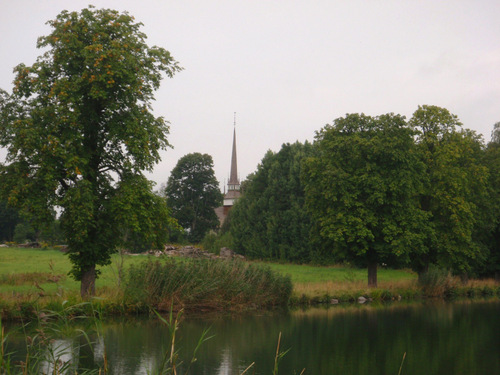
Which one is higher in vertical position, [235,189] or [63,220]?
[235,189]

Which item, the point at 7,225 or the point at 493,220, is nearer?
the point at 493,220

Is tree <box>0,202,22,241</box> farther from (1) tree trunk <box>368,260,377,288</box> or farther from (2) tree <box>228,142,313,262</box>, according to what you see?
(1) tree trunk <box>368,260,377,288</box>

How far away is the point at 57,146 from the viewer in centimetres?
2098

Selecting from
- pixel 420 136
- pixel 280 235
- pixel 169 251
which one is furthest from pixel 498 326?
pixel 169 251

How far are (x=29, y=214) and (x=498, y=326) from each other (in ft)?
65.3

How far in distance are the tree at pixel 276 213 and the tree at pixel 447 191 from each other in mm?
17380

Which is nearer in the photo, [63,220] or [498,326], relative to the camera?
[63,220]

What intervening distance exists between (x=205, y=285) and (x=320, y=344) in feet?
27.6

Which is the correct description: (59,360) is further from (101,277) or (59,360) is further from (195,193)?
(195,193)

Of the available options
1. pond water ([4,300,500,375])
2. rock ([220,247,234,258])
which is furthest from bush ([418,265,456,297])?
rock ([220,247,234,258])

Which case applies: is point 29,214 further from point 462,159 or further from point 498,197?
point 498,197

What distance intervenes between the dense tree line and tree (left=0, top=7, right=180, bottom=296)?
14.2m

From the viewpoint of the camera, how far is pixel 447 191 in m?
37.3

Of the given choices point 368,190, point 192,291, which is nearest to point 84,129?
point 192,291
